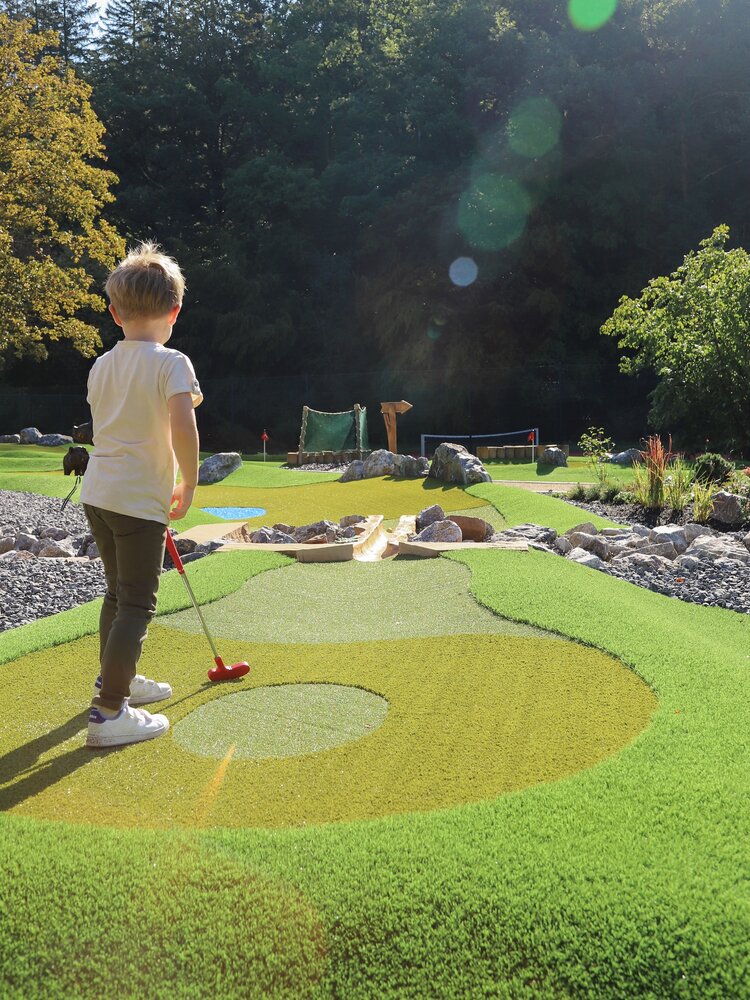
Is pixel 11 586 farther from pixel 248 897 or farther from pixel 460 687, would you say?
pixel 248 897

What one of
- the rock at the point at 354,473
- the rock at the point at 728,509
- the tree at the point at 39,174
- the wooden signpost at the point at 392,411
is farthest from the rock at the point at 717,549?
the tree at the point at 39,174

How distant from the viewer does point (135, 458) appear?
8.98ft

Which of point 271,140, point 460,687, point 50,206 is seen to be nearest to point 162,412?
point 460,687

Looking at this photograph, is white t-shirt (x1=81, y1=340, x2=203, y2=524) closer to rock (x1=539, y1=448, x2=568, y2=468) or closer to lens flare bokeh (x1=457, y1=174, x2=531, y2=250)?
rock (x1=539, y1=448, x2=568, y2=468)

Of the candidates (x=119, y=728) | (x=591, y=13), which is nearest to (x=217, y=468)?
(x=119, y=728)

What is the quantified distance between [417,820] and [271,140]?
1333 inches

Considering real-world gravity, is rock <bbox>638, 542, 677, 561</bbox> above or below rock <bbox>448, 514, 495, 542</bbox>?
below

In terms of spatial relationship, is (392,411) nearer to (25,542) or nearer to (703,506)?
(703,506)

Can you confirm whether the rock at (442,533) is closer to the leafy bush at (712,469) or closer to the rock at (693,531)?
the rock at (693,531)

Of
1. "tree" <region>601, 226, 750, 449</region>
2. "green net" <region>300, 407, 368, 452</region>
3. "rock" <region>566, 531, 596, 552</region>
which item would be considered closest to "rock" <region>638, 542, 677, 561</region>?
"rock" <region>566, 531, 596, 552</region>

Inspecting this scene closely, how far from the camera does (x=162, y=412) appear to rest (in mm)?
2736

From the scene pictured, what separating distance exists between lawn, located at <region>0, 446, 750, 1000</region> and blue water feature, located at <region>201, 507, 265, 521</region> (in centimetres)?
586

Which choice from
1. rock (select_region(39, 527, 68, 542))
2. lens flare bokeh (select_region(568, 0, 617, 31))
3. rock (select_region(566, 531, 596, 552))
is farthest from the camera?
lens flare bokeh (select_region(568, 0, 617, 31))

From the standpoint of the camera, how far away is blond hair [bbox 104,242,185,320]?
2.74 m
